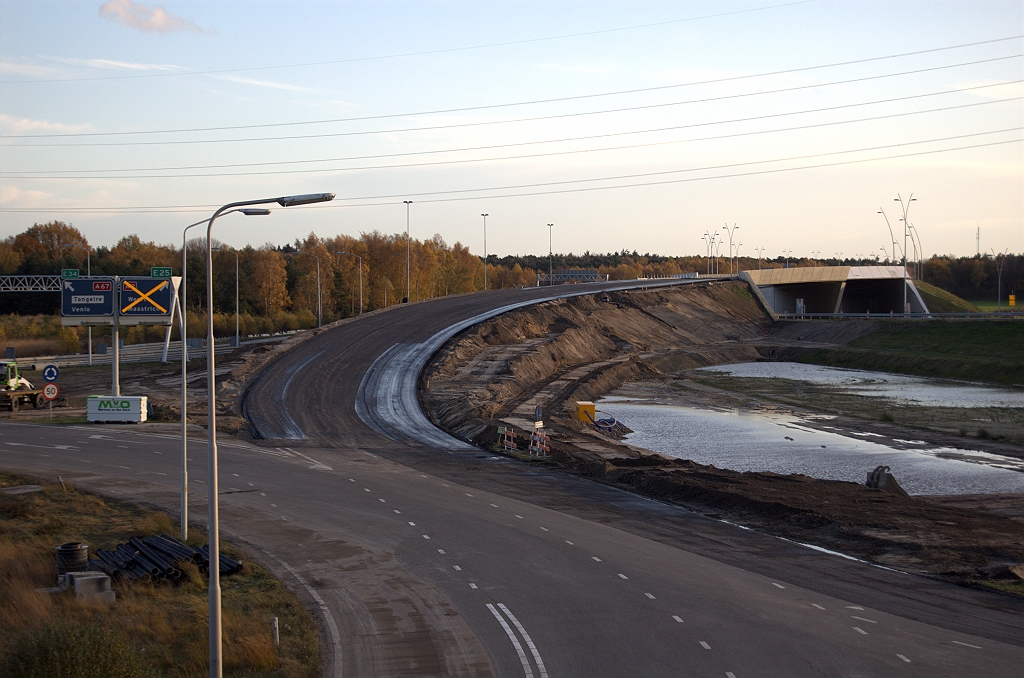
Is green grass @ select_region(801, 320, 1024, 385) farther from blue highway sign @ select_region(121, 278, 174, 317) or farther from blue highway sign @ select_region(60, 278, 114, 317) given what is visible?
blue highway sign @ select_region(60, 278, 114, 317)

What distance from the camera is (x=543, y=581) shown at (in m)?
21.9

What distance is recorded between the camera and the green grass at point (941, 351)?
7894 cm

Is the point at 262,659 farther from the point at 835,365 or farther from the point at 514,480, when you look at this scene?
the point at 835,365

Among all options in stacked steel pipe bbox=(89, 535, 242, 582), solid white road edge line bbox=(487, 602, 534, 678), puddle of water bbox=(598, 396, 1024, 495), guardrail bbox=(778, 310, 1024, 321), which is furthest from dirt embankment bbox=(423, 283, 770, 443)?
solid white road edge line bbox=(487, 602, 534, 678)

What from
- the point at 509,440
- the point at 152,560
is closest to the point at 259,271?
the point at 509,440

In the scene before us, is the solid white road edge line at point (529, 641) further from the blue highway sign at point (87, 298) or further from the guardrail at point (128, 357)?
the guardrail at point (128, 357)

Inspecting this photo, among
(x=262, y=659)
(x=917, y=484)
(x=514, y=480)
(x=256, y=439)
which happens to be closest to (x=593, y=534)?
(x=514, y=480)

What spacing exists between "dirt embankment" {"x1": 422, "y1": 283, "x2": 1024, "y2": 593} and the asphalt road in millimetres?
1787

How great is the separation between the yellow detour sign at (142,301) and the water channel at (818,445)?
30422 mm

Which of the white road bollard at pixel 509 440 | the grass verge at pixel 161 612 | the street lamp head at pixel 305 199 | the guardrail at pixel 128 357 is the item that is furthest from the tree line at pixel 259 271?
the street lamp head at pixel 305 199

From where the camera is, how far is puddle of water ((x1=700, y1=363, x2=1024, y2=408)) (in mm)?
63031

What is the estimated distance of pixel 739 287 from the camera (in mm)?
125500

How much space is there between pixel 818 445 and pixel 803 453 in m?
2.94

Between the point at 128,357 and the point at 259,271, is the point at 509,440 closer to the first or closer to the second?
the point at 128,357
